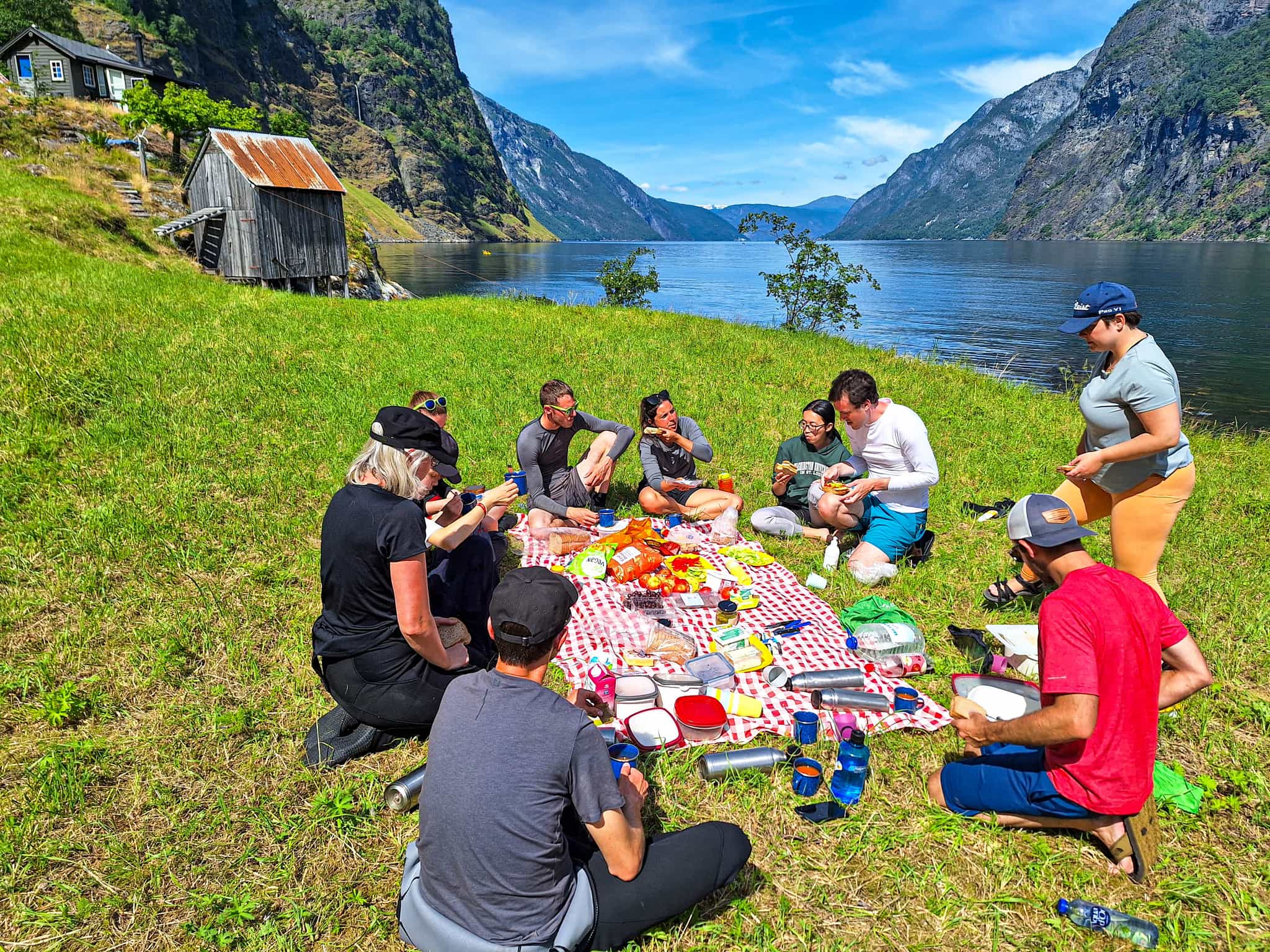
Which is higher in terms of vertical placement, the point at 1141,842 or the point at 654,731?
the point at 1141,842

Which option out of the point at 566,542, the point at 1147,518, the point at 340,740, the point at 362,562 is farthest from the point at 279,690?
the point at 1147,518

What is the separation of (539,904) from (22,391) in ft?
31.1

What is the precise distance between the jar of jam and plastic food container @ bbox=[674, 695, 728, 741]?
4.24ft

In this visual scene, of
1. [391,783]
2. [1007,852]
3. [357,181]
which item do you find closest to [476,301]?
[391,783]

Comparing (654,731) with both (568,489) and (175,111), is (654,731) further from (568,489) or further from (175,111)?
(175,111)

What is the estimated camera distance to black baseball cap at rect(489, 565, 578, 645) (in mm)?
2516

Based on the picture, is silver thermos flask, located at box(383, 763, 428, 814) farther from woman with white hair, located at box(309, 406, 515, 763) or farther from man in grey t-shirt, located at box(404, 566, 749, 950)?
man in grey t-shirt, located at box(404, 566, 749, 950)

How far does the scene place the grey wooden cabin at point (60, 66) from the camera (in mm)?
42031

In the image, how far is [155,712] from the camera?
4484mm

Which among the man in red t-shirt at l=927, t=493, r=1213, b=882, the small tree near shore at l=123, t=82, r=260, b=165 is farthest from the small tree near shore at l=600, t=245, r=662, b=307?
the man in red t-shirt at l=927, t=493, r=1213, b=882

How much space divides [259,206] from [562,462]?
25184 mm

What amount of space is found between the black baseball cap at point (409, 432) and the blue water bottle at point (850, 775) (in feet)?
10.3

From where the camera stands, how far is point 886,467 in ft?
22.6

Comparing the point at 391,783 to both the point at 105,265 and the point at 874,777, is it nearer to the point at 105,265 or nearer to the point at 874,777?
the point at 874,777
